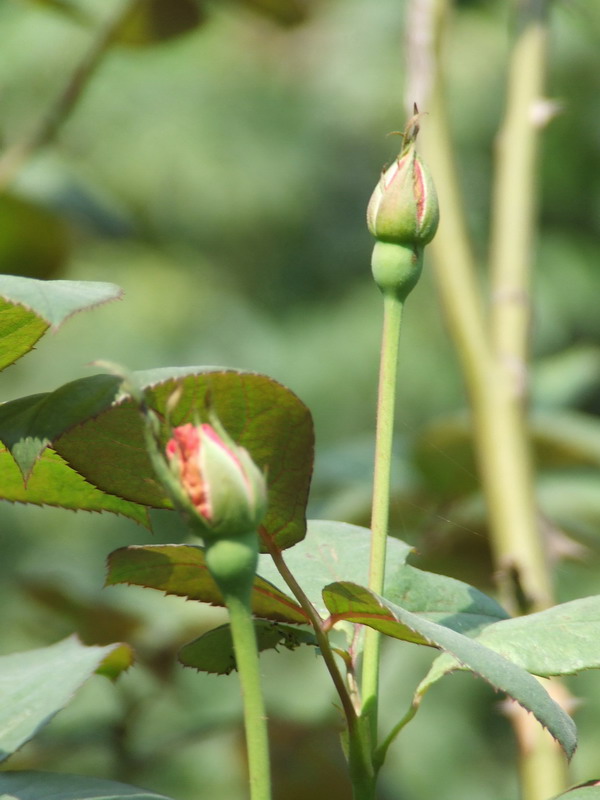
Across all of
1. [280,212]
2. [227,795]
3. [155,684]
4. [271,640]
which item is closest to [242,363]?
[280,212]

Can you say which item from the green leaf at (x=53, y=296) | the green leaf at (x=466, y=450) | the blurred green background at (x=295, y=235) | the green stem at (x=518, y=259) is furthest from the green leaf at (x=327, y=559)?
the blurred green background at (x=295, y=235)

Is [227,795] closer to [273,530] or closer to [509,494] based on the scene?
[509,494]

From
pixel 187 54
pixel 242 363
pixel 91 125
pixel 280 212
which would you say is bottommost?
pixel 242 363

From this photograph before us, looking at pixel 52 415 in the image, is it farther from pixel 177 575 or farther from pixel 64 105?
pixel 64 105

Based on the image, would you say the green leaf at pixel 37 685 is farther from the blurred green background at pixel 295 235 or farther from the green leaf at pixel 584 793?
the blurred green background at pixel 295 235

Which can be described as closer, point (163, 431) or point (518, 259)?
point (163, 431)

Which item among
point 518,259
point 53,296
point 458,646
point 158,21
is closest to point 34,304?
point 53,296

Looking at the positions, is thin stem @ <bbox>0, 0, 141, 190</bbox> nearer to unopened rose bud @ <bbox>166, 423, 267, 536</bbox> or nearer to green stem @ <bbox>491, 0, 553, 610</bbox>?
green stem @ <bbox>491, 0, 553, 610</bbox>
